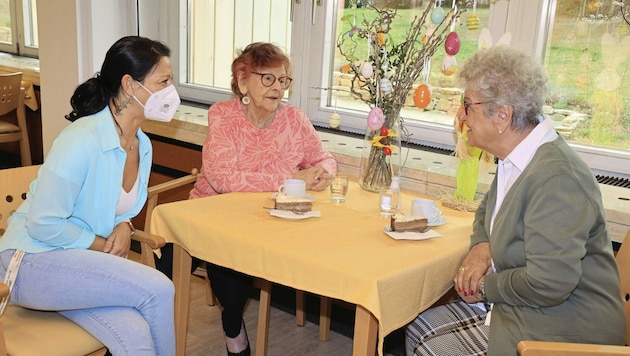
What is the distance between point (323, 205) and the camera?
2197 mm

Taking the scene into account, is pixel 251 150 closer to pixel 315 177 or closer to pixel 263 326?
pixel 315 177

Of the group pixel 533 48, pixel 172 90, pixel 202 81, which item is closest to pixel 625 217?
pixel 533 48

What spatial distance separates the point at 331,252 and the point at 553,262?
550mm

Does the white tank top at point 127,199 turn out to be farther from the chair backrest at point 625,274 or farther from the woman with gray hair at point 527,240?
the chair backrest at point 625,274

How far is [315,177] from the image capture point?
240cm

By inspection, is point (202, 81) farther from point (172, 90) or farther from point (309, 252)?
point (309, 252)

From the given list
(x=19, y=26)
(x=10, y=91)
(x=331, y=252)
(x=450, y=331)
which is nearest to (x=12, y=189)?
(x=331, y=252)

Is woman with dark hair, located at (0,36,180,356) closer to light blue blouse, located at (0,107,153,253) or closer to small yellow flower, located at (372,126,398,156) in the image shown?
light blue blouse, located at (0,107,153,253)

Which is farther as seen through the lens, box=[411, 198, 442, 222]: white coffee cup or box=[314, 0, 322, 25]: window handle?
box=[314, 0, 322, 25]: window handle

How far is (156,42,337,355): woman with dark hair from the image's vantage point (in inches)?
94.0

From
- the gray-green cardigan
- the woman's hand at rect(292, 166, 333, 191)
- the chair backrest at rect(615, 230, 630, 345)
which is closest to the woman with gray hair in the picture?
the gray-green cardigan

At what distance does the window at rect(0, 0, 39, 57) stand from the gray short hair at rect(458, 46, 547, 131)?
489 cm

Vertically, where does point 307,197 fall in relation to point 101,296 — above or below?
above

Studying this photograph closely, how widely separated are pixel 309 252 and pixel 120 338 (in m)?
0.55
